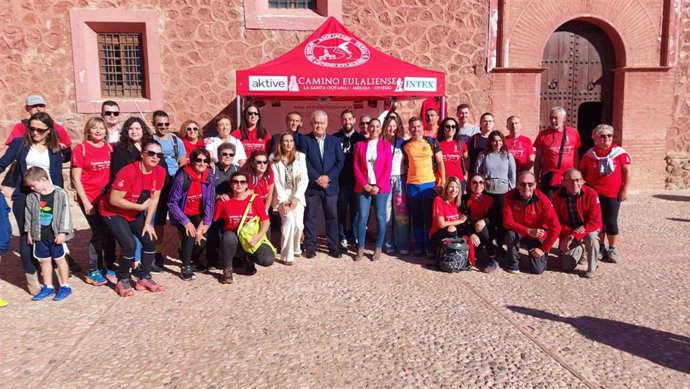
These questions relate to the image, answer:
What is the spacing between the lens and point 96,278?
15.6 ft

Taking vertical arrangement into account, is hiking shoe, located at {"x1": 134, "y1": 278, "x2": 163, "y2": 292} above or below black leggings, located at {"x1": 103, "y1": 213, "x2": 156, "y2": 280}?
below

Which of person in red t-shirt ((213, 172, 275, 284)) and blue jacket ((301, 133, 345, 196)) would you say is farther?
blue jacket ((301, 133, 345, 196))

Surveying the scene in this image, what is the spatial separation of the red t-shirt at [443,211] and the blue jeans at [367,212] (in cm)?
57

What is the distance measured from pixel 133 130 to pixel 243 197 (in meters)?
1.19

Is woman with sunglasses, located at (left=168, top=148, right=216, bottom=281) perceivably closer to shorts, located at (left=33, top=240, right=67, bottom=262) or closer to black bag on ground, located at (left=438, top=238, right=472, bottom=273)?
shorts, located at (left=33, top=240, right=67, bottom=262)

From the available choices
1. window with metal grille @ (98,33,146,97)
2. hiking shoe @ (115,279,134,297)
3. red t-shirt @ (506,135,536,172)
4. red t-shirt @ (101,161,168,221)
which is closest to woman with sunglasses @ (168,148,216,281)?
red t-shirt @ (101,161,168,221)

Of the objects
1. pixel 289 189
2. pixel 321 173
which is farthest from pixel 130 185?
pixel 321 173

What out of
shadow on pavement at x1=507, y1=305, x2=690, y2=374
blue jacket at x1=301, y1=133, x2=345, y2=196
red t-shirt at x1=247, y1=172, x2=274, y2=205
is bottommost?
shadow on pavement at x1=507, y1=305, x2=690, y2=374

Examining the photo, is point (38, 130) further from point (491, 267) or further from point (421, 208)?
point (491, 267)

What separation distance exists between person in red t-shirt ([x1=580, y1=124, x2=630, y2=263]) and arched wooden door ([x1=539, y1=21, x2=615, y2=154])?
506 cm

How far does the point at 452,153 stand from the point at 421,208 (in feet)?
2.35

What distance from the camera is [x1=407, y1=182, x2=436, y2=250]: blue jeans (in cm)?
560

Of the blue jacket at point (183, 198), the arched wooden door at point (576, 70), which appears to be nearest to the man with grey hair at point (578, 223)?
the blue jacket at point (183, 198)

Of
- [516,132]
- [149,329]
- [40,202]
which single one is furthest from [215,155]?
[516,132]
